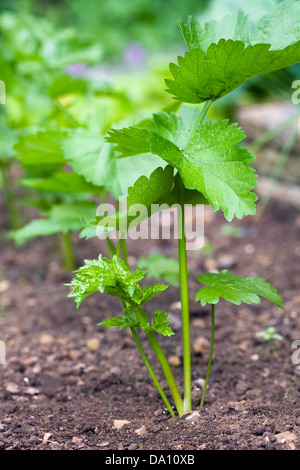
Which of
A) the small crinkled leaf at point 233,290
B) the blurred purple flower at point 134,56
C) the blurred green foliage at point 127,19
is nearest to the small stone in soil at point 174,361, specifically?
the small crinkled leaf at point 233,290

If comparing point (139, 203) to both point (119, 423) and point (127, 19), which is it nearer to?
point (119, 423)

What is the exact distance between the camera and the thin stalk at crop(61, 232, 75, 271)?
2.04 meters

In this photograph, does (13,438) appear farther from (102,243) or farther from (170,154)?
(102,243)

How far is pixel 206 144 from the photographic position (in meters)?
0.99

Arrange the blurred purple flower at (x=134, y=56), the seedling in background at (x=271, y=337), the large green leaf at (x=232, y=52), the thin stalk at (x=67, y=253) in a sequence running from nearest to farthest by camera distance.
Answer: the large green leaf at (x=232, y=52) → the seedling in background at (x=271, y=337) → the thin stalk at (x=67, y=253) → the blurred purple flower at (x=134, y=56)

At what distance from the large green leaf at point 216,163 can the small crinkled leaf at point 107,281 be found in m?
0.21

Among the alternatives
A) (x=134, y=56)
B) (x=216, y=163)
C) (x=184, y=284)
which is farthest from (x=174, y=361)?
(x=134, y=56)

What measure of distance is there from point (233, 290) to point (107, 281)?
0.83 feet

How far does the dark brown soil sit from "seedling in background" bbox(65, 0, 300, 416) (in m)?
0.26

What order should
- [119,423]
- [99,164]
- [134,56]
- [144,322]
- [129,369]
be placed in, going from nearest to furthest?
[144,322], [119,423], [99,164], [129,369], [134,56]

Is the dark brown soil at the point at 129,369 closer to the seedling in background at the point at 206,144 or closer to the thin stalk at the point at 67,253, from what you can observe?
the thin stalk at the point at 67,253

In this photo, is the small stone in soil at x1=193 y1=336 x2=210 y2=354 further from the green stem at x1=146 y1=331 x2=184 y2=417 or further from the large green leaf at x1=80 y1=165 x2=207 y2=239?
the large green leaf at x1=80 y1=165 x2=207 y2=239

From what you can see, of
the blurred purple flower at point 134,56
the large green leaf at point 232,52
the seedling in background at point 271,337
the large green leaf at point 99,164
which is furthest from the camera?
the blurred purple flower at point 134,56

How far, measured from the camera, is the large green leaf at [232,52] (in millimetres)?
930
